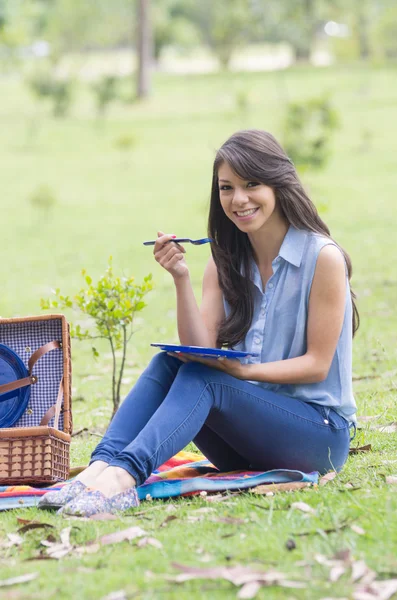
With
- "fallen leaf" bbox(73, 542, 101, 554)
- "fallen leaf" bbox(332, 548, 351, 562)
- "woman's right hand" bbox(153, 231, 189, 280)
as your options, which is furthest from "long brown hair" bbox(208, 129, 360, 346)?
"fallen leaf" bbox(332, 548, 351, 562)

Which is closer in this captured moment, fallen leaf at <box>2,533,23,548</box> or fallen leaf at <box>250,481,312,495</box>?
fallen leaf at <box>2,533,23,548</box>

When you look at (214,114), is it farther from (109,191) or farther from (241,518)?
(241,518)

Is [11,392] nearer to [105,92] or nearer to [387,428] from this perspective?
[387,428]

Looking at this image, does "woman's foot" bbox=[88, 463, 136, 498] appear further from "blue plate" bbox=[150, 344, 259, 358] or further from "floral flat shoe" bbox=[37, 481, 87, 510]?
"blue plate" bbox=[150, 344, 259, 358]

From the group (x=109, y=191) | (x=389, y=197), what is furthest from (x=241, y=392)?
(x=109, y=191)

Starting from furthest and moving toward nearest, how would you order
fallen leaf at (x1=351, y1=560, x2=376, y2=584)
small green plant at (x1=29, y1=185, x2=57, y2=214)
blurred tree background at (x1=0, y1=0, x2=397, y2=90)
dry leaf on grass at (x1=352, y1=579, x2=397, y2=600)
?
A: blurred tree background at (x1=0, y1=0, x2=397, y2=90) < small green plant at (x1=29, y1=185, x2=57, y2=214) < fallen leaf at (x1=351, y1=560, x2=376, y2=584) < dry leaf on grass at (x1=352, y1=579, x2=397, y2=600)

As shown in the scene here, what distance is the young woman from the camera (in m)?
3.57

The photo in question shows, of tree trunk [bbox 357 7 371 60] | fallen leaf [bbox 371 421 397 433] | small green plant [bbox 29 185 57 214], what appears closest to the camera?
fallen leaf [bbox 371 421 397 433]

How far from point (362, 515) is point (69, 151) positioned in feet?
79.9

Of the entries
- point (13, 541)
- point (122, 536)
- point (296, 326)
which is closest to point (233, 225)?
point (296, 326)

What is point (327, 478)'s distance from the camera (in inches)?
Result: 147

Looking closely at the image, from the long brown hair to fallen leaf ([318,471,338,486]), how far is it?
2.20 feet

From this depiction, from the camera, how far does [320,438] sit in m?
3.77

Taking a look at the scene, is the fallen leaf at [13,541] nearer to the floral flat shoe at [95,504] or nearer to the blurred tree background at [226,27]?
the floral flat shoe at [95,504]
